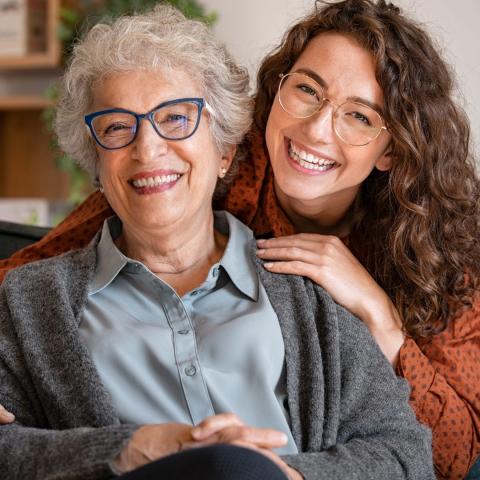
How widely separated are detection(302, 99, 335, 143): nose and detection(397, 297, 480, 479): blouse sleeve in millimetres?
498

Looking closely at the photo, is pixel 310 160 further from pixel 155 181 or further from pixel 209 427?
pixel 209 427

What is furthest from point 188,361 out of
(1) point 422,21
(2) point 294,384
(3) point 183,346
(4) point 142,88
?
(1) point 422,21

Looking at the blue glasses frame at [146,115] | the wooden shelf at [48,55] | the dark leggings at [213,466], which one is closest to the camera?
the dark leggings at [213,466]

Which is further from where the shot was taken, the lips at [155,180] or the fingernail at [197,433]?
the lips at [155,180]

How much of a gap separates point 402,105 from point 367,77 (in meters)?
0.10

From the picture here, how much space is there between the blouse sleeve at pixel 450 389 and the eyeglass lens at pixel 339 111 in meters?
0.48

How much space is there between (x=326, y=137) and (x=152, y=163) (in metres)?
0.45

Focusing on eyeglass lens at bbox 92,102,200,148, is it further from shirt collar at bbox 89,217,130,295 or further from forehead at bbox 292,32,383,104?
forehead at bbox 292,32,383,104

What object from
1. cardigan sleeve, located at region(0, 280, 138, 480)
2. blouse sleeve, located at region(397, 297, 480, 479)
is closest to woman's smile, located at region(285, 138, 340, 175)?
blouse sleeve, located at region(397, 297, 480, 479)

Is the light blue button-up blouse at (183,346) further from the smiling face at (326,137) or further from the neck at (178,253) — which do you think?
the smiling face at (326,137)

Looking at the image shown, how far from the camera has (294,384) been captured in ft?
5.25

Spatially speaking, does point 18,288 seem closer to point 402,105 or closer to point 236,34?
point 402,105

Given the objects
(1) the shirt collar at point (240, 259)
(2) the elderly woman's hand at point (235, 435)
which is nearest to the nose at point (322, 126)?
(1) the shirt collar at point (240, 259)

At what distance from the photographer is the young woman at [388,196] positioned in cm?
182
